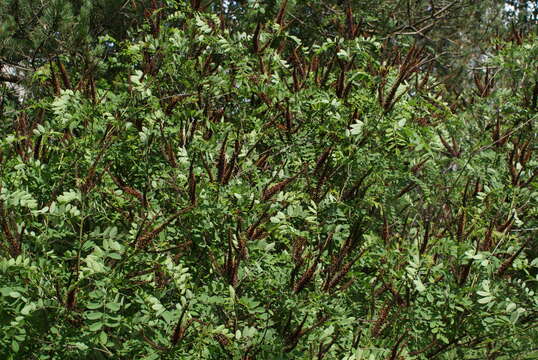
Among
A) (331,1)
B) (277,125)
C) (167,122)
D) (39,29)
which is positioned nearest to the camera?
(167,122)

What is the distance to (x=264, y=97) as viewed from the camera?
153 inches

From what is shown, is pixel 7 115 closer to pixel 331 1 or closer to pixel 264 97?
pixel 264 97

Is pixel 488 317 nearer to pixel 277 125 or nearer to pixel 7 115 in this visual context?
pixel 277 125

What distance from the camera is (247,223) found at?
3.02 m

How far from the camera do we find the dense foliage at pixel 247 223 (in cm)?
264

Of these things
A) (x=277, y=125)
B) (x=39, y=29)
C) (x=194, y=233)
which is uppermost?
(x=39, y=29)

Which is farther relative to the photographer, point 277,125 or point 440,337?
point 277,125

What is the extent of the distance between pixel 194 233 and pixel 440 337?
1.35 m

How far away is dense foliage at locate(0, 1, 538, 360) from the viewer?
2.64m

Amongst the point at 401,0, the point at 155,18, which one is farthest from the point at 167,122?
the point at 401,0

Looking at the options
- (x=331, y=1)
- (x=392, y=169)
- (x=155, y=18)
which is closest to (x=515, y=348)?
(x=392, y=169)

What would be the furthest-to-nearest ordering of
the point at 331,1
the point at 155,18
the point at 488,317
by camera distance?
the point at 331,1, the point at 155,18, the point at 488,317

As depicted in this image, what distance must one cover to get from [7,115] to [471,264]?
4.23 metres

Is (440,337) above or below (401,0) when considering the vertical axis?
below
